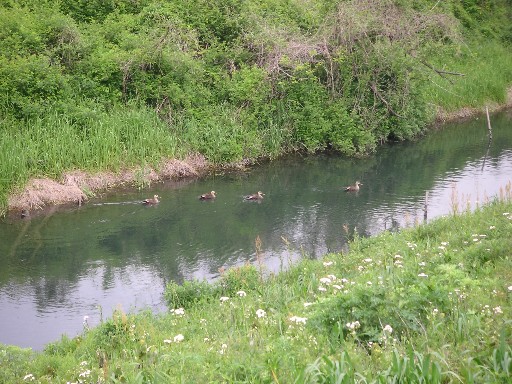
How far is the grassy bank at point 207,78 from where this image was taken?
20.4 meters

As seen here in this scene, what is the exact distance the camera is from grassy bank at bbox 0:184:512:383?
5.10 meters

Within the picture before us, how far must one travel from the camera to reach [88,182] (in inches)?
768

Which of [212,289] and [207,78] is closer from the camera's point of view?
[212,289]

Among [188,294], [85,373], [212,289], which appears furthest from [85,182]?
[85,373]

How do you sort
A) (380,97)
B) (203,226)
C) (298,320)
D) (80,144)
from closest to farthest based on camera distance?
(298,320) → (203,226) → (80,144) → (380,97)

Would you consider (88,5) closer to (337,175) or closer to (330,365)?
(337,175)

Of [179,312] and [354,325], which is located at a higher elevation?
[354,325]

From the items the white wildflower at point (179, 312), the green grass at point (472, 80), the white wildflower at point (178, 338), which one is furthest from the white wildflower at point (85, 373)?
the green grass at point (472, 80)

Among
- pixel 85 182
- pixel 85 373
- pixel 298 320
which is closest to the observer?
pixel 298 320

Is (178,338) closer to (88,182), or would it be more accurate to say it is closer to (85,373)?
(85,373)

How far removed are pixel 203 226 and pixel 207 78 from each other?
9160mm

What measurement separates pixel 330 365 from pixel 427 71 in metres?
23.3

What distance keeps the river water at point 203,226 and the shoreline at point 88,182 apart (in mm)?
407

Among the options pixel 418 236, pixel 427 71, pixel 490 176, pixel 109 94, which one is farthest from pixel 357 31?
pixel 418 236
